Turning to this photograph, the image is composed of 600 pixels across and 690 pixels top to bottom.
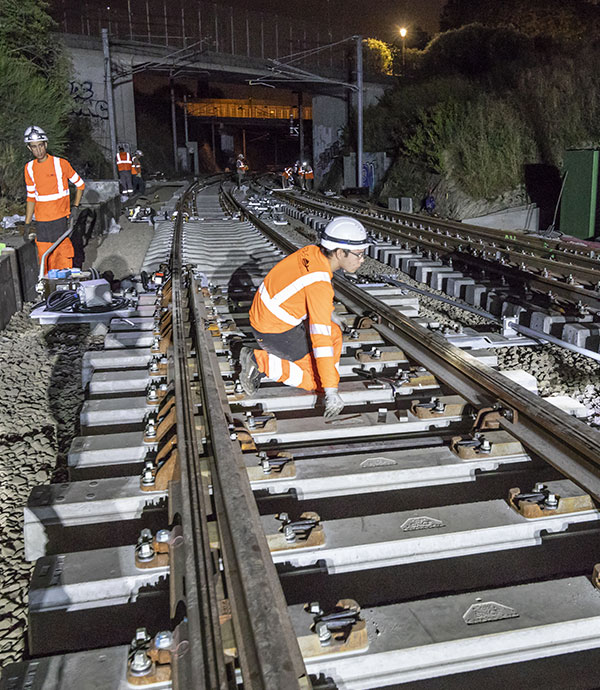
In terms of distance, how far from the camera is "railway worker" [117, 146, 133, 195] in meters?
A: 19.5

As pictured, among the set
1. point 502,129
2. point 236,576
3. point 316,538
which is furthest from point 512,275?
point 502,129

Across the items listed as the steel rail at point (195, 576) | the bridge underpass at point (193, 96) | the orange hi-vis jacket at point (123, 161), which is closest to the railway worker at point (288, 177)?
the bridge underpass at point (193, 96)

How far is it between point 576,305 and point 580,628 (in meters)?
5.21

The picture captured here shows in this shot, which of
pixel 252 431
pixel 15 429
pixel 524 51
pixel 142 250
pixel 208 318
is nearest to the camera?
pixel 252 431

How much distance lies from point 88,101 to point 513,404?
40621 mm

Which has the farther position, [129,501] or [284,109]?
[284,109]

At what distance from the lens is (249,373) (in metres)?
4.17

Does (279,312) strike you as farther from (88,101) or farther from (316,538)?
(88,101)

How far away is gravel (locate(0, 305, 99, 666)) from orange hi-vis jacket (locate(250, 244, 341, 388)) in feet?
5.01

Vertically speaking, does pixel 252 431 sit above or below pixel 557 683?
above

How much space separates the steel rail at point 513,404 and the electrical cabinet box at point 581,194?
9.17m

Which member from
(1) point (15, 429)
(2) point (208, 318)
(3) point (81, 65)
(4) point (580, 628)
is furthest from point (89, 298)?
(3) point (81, 65)

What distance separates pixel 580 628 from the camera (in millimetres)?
2229

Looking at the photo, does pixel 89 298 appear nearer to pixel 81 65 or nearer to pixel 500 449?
pixel 500 449
